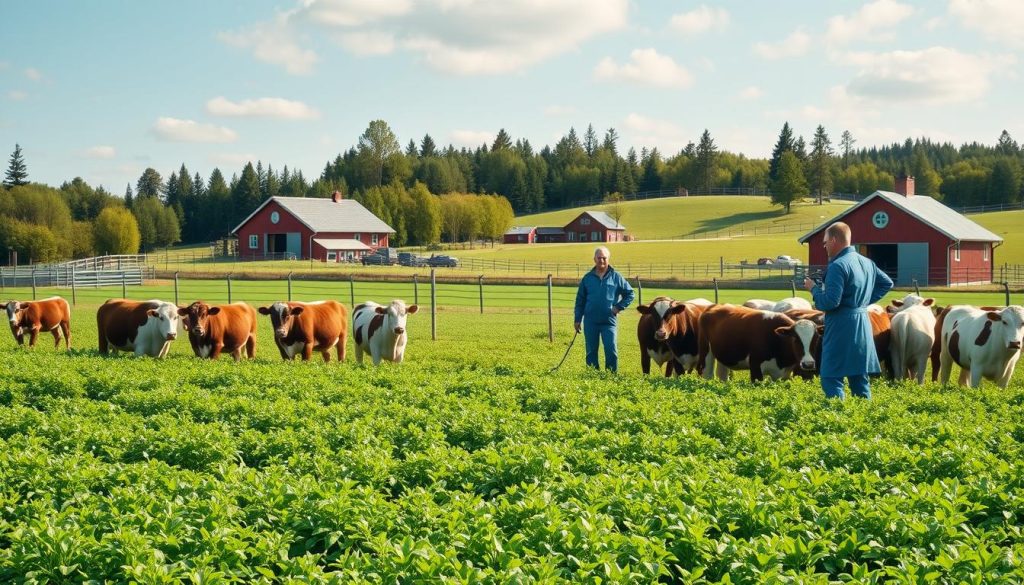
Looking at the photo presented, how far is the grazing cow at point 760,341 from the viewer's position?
13.1m

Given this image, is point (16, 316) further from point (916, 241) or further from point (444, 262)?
point (444, 262)

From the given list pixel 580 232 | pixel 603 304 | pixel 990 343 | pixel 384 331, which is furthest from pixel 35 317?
pixel 580 232

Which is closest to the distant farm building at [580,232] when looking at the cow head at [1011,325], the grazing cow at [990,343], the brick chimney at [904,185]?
the brick chimney at [904,185]

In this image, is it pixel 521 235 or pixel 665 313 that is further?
pixel 521 235

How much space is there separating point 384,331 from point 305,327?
152 centimetres

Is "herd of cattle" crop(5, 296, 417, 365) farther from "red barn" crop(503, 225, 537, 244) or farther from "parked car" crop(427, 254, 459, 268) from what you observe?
"red barn" crop(503, 225, 537, 244)

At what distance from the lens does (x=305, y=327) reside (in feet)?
56.2

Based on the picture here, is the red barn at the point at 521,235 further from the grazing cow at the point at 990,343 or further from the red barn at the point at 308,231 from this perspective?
the grazing cow at the point at 990,343

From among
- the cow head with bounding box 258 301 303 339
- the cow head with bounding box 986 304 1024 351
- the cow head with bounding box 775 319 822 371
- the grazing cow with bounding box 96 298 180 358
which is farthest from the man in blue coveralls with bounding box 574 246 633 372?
the grazing cow with bounding box 96 298 180 358

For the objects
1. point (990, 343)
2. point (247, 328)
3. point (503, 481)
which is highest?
point (247, 328)

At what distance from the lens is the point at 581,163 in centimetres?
17300

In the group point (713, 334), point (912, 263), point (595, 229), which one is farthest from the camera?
point (595, 229)

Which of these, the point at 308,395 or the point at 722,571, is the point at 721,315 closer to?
the point at 308,395

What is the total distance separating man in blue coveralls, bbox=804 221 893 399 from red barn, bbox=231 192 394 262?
236ft
